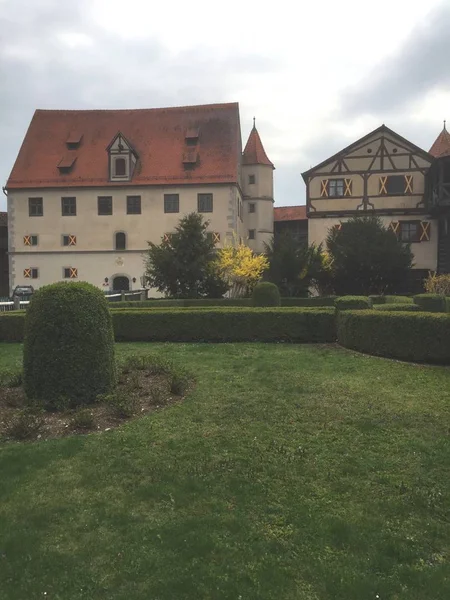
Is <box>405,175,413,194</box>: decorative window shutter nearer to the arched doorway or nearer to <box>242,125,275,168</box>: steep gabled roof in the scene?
<box>242,125,275,168</box>: steep gabled roof

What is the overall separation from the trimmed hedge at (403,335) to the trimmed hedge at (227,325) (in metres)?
1.70

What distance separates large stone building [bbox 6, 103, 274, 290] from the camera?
3906 centimetres

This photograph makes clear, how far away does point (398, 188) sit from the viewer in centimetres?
3697

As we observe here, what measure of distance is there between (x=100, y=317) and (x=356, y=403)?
385 cm

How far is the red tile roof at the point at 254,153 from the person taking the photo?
43.5m

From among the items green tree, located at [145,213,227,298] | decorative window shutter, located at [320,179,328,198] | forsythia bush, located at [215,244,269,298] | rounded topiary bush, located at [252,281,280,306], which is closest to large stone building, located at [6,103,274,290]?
forsythia bush, located at [215,244,269,298]

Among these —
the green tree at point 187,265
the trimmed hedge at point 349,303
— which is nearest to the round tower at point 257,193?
the green tree at point 187,265

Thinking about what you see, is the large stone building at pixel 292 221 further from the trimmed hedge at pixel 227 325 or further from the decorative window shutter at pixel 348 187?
the trimmed hedge at pixel 227 325

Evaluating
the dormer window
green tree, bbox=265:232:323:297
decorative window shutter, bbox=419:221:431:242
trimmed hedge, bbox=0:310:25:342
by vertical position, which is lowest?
trimmed hedge, bbox=0:310:25:342

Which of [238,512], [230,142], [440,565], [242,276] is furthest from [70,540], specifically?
[230,142]

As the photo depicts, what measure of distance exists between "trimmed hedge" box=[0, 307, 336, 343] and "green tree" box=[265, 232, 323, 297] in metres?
16.6

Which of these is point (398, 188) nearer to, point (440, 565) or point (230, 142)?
point (230, 142)

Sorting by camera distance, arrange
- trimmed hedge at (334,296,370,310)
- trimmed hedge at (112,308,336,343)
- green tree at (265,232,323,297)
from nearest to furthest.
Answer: trimmed hedge at (112,308,336,343), trimmed hedge at (334,296,370,310), green tree at (265,232,323,297)

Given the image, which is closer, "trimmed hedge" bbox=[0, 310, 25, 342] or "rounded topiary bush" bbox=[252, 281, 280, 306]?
"trimmed hedge" bbox=[0, 310, 25, 342]
